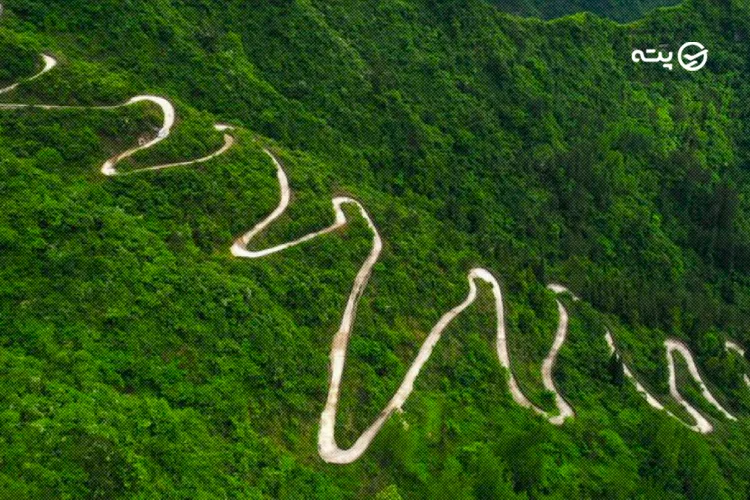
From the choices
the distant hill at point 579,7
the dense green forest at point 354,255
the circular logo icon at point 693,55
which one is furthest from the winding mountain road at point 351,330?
the distant hill at point 579,7

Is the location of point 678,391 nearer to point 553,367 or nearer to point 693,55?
point 553,367

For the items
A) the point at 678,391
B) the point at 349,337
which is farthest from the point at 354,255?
the point at 678,391

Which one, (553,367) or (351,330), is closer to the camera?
(351,330)

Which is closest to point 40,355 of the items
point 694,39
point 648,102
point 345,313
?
point 345,313

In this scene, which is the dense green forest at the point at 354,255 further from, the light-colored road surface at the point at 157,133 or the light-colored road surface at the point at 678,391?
the light-colored road surface at the point at 678,391

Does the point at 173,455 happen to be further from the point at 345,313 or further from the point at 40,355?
the point at 345,313
